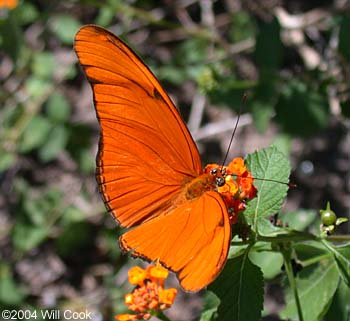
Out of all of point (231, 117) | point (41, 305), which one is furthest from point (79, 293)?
point (231, 117)

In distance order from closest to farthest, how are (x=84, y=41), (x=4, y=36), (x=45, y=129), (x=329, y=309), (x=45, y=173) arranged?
(x=84, y=41) → (x=329, y=309) → (x=4, y=36) → (x=45, y=129) → (x=45, y=173)

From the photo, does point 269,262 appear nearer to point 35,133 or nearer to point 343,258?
point 343,258

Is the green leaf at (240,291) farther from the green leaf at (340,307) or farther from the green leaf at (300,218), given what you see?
the green leaf at (300,218)

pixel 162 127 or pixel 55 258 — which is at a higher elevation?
pixel 162 127

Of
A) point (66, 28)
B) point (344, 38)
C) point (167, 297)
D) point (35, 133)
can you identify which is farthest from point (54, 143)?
point (167, 297)

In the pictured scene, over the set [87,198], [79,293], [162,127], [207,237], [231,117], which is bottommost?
[79,293]

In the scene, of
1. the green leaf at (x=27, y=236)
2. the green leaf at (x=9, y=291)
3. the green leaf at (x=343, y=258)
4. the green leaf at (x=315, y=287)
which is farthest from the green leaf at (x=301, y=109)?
the green leaf at (x=9, y=291)

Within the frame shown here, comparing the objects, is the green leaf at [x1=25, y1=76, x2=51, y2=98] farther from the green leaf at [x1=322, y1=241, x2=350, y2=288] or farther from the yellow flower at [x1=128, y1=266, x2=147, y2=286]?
the green leaf at [x1=322, y1=241, x2=350, y2=288]

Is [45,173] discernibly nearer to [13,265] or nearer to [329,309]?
[13,265]

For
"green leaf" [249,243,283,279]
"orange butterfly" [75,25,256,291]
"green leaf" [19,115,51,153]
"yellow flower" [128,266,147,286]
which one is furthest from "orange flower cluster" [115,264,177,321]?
"green leaf" [19,115,51,153]
